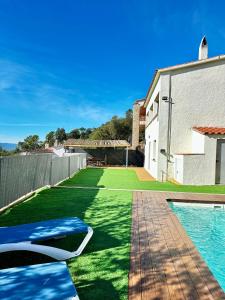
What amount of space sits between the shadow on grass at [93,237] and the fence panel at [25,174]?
56cm

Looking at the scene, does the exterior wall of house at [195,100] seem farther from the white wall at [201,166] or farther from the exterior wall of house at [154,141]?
the white wall at [201,166]

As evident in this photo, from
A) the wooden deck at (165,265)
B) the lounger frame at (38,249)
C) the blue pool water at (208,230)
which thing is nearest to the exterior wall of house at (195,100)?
the blue pool water at (208,230)

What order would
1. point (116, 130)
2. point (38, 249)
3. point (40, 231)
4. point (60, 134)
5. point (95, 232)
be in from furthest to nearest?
point (60, 134), point (116, 130), point (95, 232), point (40, 231), point (38, 249)

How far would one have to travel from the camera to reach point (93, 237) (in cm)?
686

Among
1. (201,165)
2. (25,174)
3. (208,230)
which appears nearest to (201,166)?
(201,165)

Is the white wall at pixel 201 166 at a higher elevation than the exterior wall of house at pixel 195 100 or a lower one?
lower

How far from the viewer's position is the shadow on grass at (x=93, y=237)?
181 inches

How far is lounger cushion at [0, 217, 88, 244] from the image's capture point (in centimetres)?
561

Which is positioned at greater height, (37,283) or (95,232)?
(37,283)

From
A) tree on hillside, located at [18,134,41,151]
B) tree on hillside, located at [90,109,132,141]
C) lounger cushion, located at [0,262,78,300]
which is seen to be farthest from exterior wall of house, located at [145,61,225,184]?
tree on hillside, located at [18,134,41,151]

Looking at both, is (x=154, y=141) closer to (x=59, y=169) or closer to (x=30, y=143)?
(x=59, y=169)

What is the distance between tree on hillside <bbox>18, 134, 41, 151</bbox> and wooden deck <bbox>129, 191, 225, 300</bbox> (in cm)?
8406

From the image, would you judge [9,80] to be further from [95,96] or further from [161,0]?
[161,0]

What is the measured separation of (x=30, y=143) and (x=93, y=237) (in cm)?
8626
